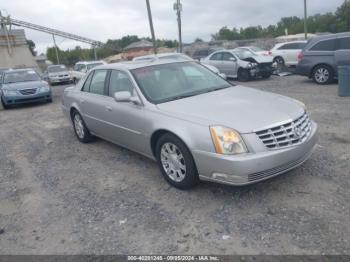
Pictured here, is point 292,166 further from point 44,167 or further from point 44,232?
point 44,167

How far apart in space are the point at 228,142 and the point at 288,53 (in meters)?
16.2

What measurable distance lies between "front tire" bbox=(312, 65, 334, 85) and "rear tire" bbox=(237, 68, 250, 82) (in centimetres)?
352

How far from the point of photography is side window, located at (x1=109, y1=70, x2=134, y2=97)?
16.3 ft

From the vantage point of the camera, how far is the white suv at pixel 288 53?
17.9 m

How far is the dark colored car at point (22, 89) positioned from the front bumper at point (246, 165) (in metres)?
10.5

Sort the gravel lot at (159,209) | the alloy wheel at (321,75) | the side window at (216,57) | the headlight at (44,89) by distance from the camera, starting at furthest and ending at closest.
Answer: the side window at (216,57), the headlight at (44,89), the alloy wheel at (321,75), the gravel lot at (159,209)

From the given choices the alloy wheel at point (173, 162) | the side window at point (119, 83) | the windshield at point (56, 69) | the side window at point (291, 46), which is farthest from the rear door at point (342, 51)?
the windshield at point (56, 69)

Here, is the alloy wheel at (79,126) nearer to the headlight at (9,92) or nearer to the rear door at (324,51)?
the headlight at (9,92)

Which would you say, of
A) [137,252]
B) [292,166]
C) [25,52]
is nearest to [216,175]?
[292,166]

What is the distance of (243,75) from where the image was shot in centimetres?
1524

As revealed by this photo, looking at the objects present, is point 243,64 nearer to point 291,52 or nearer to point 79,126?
point 291,52

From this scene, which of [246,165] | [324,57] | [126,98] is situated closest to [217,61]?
[324,57]

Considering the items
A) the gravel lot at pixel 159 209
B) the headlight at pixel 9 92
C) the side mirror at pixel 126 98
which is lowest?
the gravel lot at pixel 159 209

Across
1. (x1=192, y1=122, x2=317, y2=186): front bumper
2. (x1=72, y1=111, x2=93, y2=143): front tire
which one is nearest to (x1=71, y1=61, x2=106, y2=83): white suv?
(x1=72, y1=111, x2=93, y2=143): front tire
